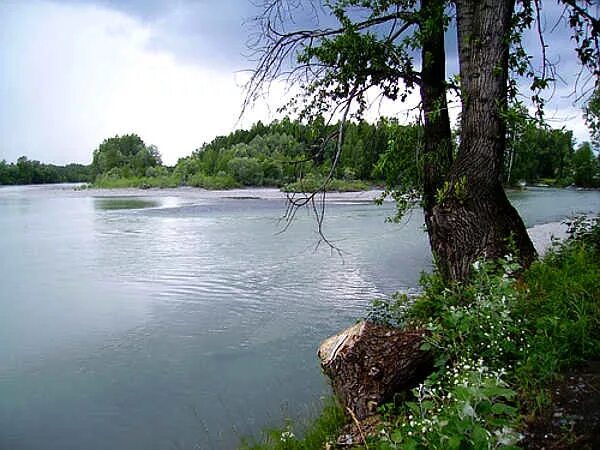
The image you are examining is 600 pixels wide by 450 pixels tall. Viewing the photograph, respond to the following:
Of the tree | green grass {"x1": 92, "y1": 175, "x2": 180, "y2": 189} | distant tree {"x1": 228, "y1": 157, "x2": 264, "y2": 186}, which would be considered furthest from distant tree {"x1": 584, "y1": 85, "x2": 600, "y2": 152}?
green grass {"x1": 92, "y1": 175, "x2": 180, "y2": 189}

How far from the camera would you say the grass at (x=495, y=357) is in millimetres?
2035

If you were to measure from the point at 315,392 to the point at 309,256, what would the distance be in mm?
8178

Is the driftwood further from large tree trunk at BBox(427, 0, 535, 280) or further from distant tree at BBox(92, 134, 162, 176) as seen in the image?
distant tree at BBox(92, 134, 162, 176)

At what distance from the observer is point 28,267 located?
1276cm

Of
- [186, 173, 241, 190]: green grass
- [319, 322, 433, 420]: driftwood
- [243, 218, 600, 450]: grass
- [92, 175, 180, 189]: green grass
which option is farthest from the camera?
[92, 175, 180, 189]: green grass

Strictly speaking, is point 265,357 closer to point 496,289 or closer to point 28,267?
point 496,289

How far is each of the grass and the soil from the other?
5 cm

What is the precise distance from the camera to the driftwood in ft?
11.3

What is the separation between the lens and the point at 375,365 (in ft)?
11.7

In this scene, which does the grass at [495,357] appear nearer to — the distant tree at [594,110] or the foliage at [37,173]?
the distant tree at [594,110]

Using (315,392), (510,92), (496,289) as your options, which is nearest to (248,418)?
(315,392)

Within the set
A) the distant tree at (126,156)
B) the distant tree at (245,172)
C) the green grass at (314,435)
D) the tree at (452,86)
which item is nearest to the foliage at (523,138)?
the tree at (452,86)

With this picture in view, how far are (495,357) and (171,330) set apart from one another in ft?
18.8

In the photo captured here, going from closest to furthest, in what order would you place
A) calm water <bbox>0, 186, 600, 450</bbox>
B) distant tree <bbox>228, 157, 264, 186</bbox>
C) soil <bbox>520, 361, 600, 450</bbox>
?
soil <bbox>520, 361, 600, 450</bbox> → calm water <bbox>0, 186, 600, 450</bbox> → distant tree <bbox>228, 157, 264, 186</bbox>
